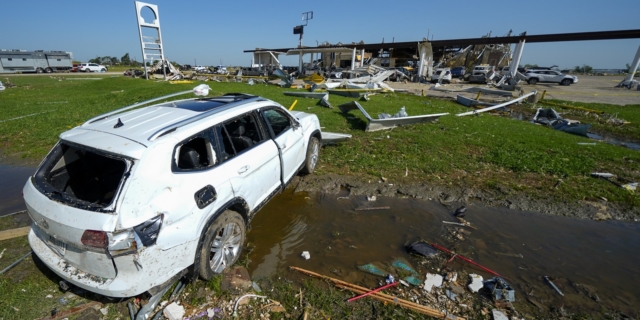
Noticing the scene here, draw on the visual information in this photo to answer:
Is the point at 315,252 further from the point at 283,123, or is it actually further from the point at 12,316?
the point at 12,316

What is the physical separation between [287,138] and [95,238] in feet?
8.46

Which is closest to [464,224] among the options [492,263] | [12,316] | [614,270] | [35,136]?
[492,263]

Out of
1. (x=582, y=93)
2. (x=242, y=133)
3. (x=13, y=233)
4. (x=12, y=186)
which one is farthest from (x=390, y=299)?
(x=582, y=93)

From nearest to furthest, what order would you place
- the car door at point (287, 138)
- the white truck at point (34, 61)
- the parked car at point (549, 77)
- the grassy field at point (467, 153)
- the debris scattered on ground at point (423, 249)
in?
the debris scattered on ground at point (423, 249) → the car door at point (287, 138) → the grassy field at point (467, 153) → the parked car at point (549, 77) → the white truck at point (34, 61)

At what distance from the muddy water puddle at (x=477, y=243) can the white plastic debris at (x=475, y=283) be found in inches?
4.6

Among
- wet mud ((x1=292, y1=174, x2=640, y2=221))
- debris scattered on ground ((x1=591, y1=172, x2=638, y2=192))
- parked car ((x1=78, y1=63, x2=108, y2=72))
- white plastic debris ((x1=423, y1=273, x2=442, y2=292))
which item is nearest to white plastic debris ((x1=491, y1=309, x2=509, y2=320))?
white plastic debris ((x1=423, y1=273, x2=442, y2=292))

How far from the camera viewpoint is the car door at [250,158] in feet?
9.73

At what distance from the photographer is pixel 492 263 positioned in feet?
Answer: 10.7

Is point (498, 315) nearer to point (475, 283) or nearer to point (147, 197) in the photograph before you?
point (475, 283)

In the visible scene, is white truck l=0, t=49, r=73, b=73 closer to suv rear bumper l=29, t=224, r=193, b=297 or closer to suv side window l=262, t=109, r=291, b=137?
suv side window l=262, t=109, r=291, b=137

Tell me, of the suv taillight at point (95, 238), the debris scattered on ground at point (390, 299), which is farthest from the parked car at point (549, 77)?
the suv taillight at point (95, 238)

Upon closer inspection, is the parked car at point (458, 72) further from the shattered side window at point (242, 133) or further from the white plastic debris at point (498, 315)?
the white plastic debris at point (498, 315)

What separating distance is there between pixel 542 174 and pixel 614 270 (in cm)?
271

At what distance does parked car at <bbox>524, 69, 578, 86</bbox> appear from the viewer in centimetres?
2866
